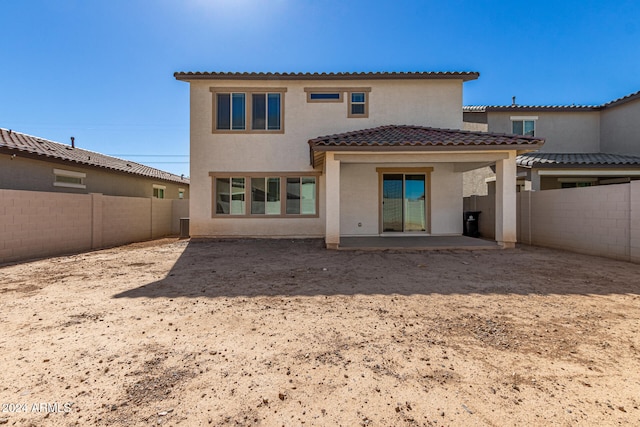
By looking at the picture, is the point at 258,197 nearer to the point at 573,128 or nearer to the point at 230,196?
the point at 230,196

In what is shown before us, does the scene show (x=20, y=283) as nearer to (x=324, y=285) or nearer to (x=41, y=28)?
(x=324, y=285)

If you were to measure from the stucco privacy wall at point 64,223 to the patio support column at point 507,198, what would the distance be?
13871 mm

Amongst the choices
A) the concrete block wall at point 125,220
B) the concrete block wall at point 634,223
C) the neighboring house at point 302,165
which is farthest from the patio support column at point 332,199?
the concrete block wall at point 125,220

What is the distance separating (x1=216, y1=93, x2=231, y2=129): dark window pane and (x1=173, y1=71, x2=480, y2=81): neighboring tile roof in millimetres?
729

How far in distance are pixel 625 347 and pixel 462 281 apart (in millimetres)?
2692

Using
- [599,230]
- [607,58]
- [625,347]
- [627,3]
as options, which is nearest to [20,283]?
[625,347]

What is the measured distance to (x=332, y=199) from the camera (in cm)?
905

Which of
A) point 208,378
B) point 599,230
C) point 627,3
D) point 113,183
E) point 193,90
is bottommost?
point 208,378

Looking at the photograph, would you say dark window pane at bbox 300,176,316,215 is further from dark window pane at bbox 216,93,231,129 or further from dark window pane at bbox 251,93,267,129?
dark window pane at bbox 216,93,231,129

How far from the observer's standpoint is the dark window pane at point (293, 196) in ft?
38.4

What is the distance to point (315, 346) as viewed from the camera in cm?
312

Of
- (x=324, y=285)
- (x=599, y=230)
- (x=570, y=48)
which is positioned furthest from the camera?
(x=570, y=48)

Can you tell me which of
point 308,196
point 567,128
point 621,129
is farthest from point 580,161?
point 308,196

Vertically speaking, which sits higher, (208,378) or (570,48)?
(570,48)
